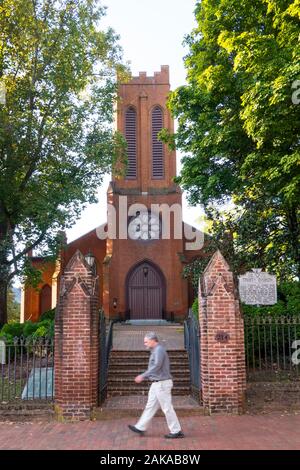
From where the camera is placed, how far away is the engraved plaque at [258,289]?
12.8 meters

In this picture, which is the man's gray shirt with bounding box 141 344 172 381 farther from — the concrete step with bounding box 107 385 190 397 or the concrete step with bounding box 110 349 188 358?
the concrete step with bounding box 110 349 188 358

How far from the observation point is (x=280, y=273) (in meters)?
17.0

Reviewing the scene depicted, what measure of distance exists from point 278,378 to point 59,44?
15.2m

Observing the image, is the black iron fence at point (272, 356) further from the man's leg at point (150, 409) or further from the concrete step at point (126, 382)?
the man's leg at point (150, 409)

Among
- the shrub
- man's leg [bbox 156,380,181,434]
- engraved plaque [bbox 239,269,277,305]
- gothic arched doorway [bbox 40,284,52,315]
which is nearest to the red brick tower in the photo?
gothic arched doorway [bbox 40,284,52,315]

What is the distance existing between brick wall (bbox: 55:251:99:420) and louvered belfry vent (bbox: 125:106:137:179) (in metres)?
19.0

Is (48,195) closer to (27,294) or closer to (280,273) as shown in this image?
(280,273)

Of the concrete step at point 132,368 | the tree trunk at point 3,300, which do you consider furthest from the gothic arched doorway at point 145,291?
the concrete step at point 132,368

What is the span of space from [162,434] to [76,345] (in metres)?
2.53

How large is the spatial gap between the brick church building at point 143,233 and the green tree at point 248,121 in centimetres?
1018

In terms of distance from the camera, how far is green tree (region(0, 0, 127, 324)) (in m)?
18.0

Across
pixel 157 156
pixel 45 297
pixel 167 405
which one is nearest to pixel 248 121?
pixel 167 405

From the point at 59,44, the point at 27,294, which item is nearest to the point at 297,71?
the point at 59,44

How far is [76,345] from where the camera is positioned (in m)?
9.36
